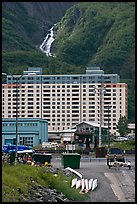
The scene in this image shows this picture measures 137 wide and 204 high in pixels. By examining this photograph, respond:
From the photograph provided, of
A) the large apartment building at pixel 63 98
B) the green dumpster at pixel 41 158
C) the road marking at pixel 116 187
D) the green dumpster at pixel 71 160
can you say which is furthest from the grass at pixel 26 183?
the large apartment building at pixel 63 98

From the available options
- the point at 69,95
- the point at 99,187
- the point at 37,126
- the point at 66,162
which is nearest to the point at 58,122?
the point at 69,95

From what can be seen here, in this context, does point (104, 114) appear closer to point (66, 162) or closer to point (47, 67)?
point (47, 67)

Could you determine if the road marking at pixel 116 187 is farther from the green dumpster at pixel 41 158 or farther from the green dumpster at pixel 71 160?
the green dumpster at pixel 41 158

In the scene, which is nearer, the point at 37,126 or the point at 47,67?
the point at 37,126

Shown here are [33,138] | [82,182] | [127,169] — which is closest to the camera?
[82,182]

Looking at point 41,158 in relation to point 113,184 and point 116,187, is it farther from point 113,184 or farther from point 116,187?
point 116,187

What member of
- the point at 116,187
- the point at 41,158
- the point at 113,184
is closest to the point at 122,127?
the point at 41,158
